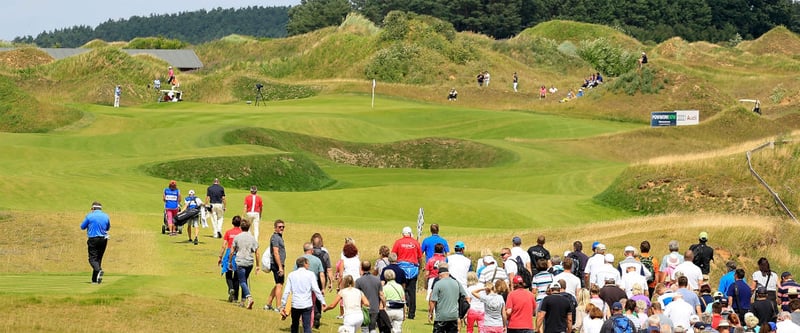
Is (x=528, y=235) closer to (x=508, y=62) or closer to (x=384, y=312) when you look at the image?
(x=384, y=312)

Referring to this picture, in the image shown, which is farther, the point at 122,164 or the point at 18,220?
the point at 122,164

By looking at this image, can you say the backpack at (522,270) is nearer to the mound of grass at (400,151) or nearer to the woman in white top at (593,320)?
the woman in white top at (593,320)

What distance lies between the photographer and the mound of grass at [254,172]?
53.8 metres

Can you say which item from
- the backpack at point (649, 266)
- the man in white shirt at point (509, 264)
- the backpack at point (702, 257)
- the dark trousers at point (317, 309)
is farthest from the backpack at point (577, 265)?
the dark trousers at point (317, 309)

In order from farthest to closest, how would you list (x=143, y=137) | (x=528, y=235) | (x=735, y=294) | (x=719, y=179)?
(x=143, y=137) < (x=719, y=179) < (x=528, y=235) < (x=735, y=294)

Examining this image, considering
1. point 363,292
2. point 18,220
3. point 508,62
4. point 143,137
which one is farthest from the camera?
point 508,62

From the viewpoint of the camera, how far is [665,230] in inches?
1475

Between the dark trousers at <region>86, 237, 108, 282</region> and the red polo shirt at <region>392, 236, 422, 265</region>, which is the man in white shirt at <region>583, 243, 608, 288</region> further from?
the dark trousers at <region>86, 237, 108, 282</region>

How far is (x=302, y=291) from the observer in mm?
20547

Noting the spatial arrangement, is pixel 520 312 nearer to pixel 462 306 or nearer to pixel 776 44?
pixel 462 306

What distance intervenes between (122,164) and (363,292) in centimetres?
3567

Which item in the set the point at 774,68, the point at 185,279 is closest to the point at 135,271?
the point at 185,279

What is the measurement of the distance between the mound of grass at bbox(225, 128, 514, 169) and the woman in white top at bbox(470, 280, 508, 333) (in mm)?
49738

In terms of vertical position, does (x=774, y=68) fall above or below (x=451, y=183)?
above
